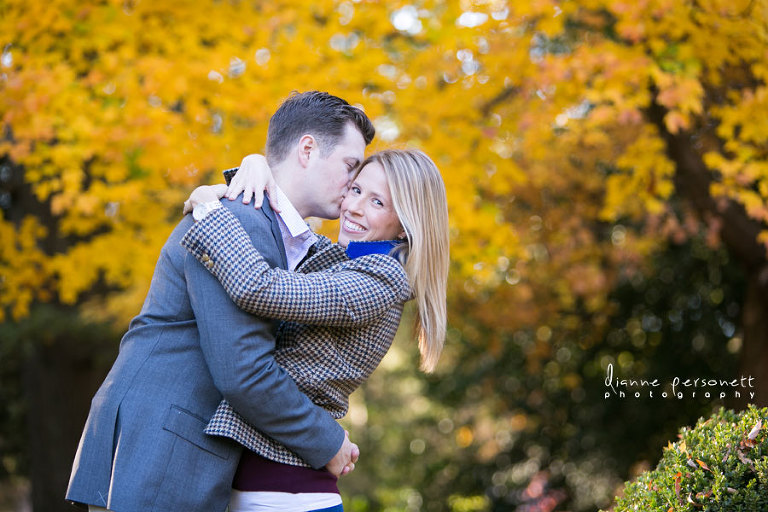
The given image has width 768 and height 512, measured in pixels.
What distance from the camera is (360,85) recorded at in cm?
525

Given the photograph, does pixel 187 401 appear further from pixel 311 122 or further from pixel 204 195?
pixel 311 122

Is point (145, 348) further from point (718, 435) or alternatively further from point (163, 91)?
point (163, 91)

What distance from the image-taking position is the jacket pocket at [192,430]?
1921 millimetres

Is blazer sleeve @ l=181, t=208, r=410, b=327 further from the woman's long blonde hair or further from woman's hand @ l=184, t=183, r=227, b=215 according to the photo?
the woman's long blonde hair

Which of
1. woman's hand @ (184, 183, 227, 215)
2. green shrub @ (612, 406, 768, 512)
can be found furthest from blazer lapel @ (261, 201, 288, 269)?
green shrub @ (612, 406, 768, 512)

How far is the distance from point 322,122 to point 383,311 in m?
0.65

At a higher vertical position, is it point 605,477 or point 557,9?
point 557,9

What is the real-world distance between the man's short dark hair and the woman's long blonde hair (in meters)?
0.13

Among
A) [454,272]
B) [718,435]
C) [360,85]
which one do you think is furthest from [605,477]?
[718,435]

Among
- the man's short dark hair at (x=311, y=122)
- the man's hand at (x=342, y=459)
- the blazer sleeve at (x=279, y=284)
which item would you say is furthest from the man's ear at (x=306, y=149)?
the man's hand at (x=342, y=459)

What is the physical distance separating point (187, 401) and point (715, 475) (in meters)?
1.44

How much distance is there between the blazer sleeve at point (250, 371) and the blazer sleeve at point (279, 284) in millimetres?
47

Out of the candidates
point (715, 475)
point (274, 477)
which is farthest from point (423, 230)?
point (715, 475)

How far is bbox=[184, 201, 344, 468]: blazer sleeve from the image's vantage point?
6.14 feet
